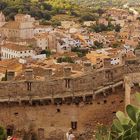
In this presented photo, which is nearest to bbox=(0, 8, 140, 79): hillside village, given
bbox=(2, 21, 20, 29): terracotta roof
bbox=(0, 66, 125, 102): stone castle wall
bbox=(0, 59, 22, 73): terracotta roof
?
bbox=(2, 21, 20, 29): terracotta roof

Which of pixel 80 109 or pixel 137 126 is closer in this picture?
pixel 137 126

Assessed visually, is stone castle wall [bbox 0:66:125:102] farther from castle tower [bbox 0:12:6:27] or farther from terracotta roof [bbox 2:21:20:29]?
castle tower [bbox 0:12:6:27]

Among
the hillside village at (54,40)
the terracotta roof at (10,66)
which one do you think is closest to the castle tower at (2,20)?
the hillside village at (54,40)

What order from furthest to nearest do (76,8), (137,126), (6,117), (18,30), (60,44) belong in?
(76,8) → (18,30) → (60,44) → (6,117) → (137,126)

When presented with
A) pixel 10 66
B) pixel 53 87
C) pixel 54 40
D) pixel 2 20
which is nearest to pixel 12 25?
pixel 2 20

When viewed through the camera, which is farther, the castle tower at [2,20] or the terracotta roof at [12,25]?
the castle tower at [2,20]

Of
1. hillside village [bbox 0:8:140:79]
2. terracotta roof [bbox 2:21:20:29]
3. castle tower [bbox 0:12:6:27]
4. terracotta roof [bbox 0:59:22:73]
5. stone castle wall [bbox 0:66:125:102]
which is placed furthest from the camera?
castle tower [bbox 0:12:6:27]

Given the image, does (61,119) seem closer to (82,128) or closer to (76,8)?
(82,128)

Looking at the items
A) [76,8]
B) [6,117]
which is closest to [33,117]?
[6,117]

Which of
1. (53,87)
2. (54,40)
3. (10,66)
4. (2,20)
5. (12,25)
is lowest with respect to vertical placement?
(54,40)

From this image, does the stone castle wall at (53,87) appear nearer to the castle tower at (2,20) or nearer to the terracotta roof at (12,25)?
the terracotta roof at (12,25)

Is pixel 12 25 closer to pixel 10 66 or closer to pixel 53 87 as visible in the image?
pixel 10 66
